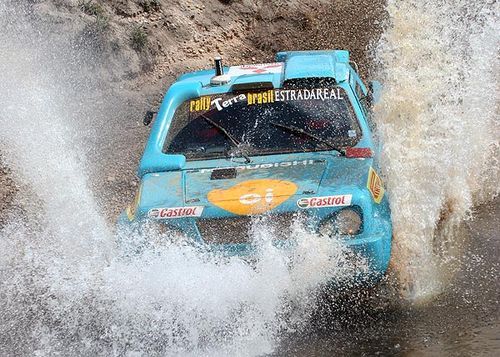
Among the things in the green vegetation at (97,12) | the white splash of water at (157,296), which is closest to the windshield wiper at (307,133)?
the white splash of water at (157,296)

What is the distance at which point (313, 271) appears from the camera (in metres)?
5.21

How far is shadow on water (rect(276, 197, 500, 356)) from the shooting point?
4969mm

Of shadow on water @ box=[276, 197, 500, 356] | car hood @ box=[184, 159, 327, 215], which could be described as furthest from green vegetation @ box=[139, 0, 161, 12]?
shadow on water @ box=[276, 197, 500, 356]

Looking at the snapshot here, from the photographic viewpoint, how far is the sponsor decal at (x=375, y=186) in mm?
5617

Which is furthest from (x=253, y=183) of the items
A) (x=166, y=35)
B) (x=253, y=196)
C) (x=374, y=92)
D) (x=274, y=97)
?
(x=166, y=35)

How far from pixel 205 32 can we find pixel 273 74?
7.03 m

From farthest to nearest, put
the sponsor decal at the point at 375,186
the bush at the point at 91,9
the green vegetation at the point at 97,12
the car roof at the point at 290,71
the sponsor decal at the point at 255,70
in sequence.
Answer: the bush at the point at 91,9 < the green vegetation at the point at 97,12 < the sponsor decal at the point at 255,70 < the car roof at the point at 290,71 < the sponsor decal at the point at 375,186

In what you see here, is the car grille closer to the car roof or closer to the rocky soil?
the car roof

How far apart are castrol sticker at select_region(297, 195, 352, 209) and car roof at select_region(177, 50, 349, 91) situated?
4.83 ft

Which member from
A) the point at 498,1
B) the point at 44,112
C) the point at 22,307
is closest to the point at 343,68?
the point at 22,307

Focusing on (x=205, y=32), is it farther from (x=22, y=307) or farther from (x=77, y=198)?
(x=22, y=307)

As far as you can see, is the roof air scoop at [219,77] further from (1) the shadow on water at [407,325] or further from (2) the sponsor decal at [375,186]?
(1) the shadow on water at [407,325]

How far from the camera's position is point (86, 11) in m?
12.8

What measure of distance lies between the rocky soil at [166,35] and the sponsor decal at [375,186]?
5105 mm
